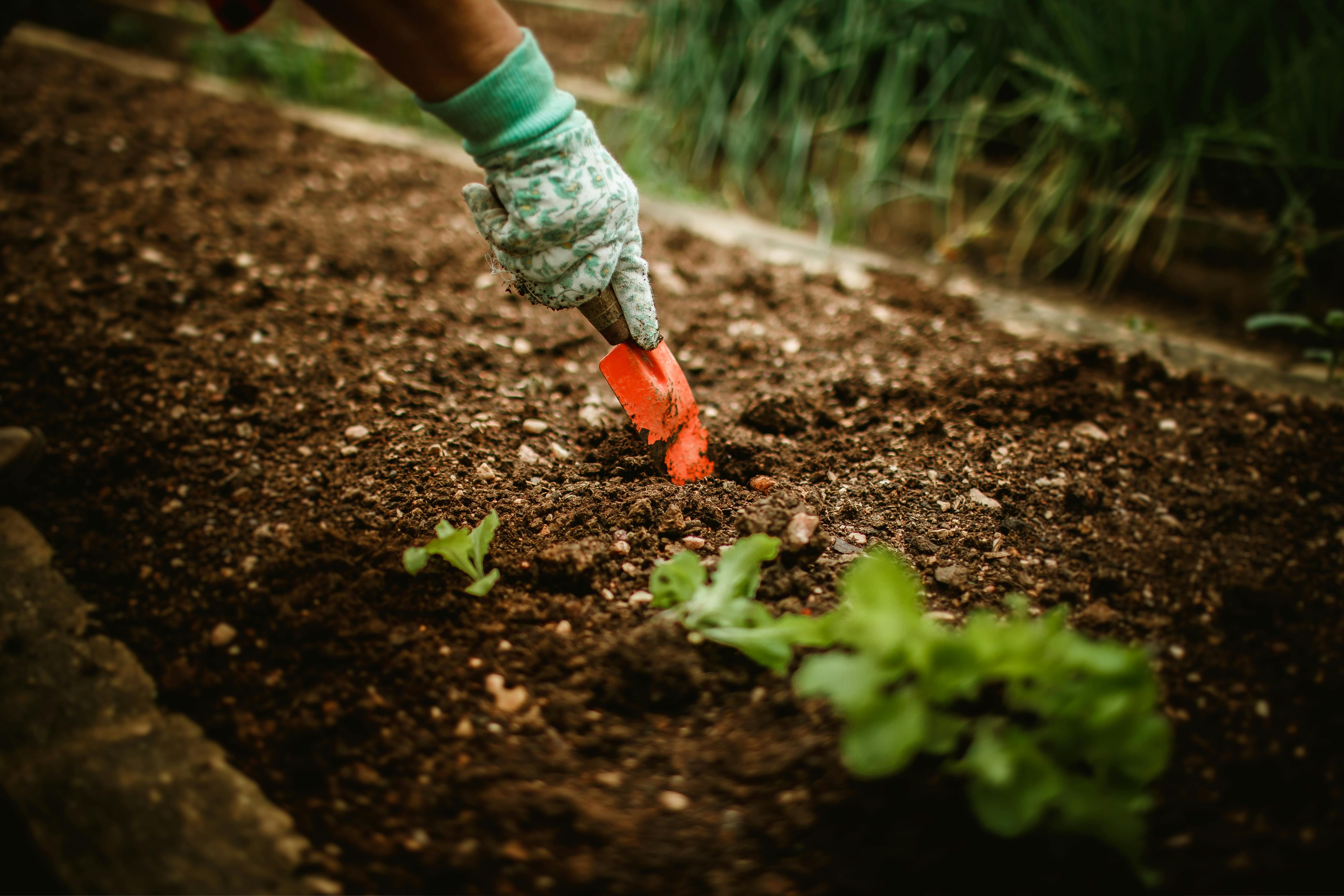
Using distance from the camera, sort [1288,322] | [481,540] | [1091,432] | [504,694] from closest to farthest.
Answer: [504,694], [481,540], [1091,432], [1288,322]

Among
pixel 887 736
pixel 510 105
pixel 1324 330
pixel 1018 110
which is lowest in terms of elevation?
pixel 887 736

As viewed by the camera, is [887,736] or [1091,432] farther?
[1091,432]

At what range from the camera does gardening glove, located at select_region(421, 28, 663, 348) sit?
0.93m

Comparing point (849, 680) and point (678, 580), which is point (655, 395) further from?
point (849, 680)

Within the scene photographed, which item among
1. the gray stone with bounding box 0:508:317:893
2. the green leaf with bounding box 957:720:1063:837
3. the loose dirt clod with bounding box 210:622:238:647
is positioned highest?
the green leaf with bounding box 957:720:1063:837

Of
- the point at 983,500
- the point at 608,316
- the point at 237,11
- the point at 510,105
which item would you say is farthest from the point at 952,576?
the point at 237,11

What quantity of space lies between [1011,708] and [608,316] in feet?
2.33

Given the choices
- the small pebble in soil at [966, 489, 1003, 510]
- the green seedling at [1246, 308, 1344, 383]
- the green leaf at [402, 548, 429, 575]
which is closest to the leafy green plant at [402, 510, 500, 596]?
the green leaf at [402, 548, 429, 575]

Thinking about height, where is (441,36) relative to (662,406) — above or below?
above

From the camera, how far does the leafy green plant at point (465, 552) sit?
910 mm

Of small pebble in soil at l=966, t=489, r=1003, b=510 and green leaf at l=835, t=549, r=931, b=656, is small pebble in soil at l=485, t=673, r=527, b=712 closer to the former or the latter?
green leaf at l=835, t=549, r=931, b=656

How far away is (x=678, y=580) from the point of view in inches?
34.4

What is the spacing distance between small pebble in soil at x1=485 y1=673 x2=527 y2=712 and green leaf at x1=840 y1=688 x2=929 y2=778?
39 centimetres

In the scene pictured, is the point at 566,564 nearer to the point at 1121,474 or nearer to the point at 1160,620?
the point at 1160,620
